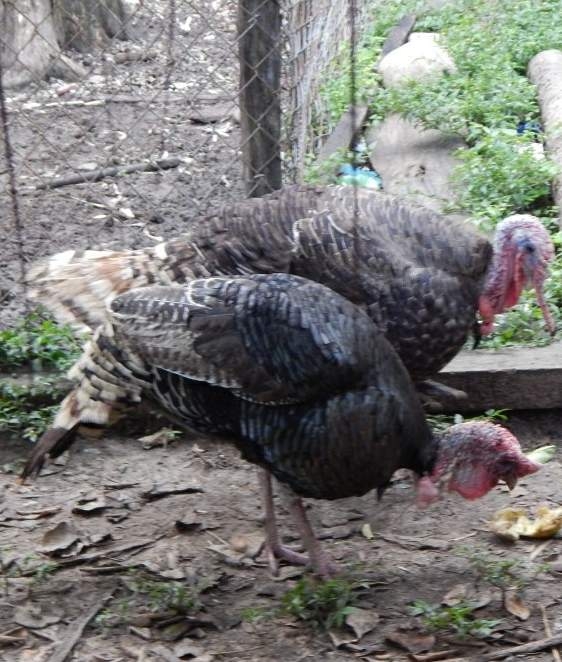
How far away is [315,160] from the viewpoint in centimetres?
642

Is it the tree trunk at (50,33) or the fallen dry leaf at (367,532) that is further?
the tree trunk at (50,33)

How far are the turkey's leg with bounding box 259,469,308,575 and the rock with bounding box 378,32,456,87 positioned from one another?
424 cm

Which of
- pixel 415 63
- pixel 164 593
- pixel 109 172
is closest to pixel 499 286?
pixel 164 593

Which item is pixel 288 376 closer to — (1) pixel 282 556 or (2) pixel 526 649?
(1) pixel 282 556

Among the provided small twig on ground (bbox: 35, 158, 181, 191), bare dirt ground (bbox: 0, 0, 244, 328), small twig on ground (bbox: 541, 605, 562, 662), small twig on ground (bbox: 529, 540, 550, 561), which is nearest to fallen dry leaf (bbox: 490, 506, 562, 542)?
small twig on ground (bbox: 529, 540, 550, 561)

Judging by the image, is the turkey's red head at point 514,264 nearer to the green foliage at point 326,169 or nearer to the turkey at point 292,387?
the turkey at point 292,387

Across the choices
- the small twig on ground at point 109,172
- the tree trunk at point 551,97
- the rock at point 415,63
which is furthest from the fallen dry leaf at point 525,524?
the rock at point 415,63

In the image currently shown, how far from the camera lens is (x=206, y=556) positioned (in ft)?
12.3

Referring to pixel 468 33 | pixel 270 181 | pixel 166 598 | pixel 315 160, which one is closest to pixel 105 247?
pixel 270 181

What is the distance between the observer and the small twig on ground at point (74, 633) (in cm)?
319

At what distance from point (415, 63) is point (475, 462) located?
4.67 metres

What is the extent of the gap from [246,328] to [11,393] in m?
1.47

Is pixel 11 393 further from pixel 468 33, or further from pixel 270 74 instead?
pixel 468 33

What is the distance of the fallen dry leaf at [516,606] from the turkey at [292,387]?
36cm
